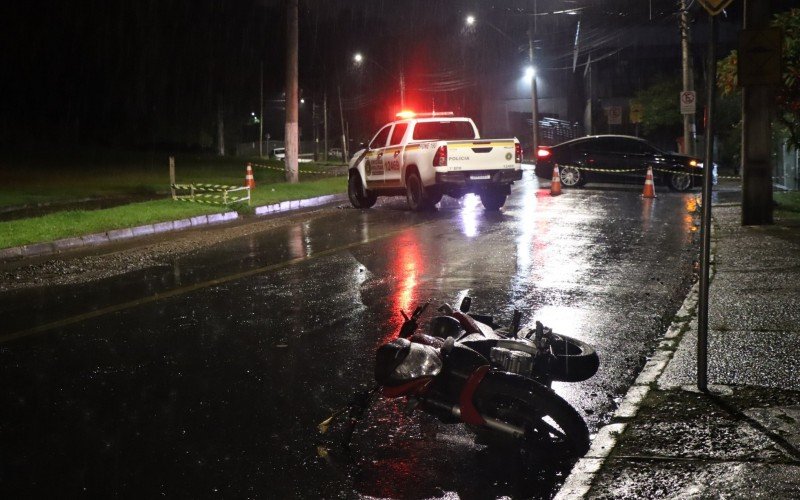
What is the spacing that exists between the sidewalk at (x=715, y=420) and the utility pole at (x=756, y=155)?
682 cm

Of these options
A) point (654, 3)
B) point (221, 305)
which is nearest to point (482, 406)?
point (221, 305)

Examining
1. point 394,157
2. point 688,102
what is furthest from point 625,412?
point 688,102

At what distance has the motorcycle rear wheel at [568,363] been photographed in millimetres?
→ 5160

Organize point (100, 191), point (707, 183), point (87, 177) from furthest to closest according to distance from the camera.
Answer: point (87, 177) < point (100, 191) < point (707, 183)

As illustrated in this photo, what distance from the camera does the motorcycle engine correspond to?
196 inches

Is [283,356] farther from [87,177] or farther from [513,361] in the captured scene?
[87,177]

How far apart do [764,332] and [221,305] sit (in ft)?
17.3

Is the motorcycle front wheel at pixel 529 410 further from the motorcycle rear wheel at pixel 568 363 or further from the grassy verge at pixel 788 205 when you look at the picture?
the grassy verge at pixel 788 205

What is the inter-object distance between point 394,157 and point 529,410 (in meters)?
15.6

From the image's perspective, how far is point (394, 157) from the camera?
2000cm

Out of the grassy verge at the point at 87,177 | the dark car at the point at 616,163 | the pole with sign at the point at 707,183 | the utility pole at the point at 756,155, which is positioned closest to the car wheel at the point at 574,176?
the dark car at the point at 616,163

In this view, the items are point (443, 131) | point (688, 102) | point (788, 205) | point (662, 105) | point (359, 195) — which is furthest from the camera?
point (662, 105)

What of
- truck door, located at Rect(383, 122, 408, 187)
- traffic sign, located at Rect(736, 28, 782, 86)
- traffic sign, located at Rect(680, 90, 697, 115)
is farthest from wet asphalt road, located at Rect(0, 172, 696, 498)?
traffic sign, located at Rect(680, 90, 697, 115)

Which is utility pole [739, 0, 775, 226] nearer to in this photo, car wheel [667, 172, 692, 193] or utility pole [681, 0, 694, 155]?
car wheel [667, 172, 692, 193]
